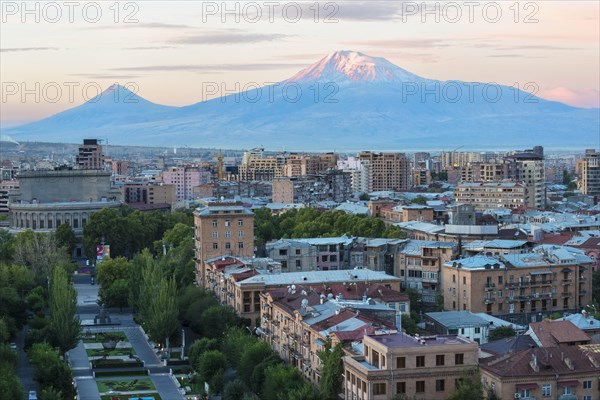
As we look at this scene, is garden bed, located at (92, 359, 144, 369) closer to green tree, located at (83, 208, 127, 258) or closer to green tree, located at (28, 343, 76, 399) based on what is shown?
green tree, located at (28, 343, 76, 399)

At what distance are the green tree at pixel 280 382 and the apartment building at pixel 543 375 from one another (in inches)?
251

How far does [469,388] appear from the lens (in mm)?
30875

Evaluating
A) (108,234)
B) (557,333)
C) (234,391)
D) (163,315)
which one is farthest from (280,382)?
(108,234)

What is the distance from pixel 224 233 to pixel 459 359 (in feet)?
99.9

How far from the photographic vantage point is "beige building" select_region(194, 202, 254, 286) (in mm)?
61219

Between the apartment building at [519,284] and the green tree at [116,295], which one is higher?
the apartment building at [519,284]

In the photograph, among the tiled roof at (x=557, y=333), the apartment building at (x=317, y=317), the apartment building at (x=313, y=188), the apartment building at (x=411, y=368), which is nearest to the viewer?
the apartment building at (x=411, y=368)

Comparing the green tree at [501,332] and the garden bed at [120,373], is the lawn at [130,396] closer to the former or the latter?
the garden bed at [120,373]

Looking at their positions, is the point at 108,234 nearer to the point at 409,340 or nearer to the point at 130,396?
the point at 130,396

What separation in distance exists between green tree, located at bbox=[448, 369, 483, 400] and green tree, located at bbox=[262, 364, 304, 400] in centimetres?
569

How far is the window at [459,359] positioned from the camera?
3222 centimetres

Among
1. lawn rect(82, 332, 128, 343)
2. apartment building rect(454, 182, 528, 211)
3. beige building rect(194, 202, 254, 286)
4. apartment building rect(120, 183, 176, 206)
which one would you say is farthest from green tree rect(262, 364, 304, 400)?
apartment building rect(120, 183, 176, 206)

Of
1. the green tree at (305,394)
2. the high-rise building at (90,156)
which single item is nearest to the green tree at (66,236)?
the green tree at (305,394)

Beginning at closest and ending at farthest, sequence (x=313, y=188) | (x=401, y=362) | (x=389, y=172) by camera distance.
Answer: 1. (x=401, y=362)
2. (x=313, y=188)
3. (x=389, y=172)
